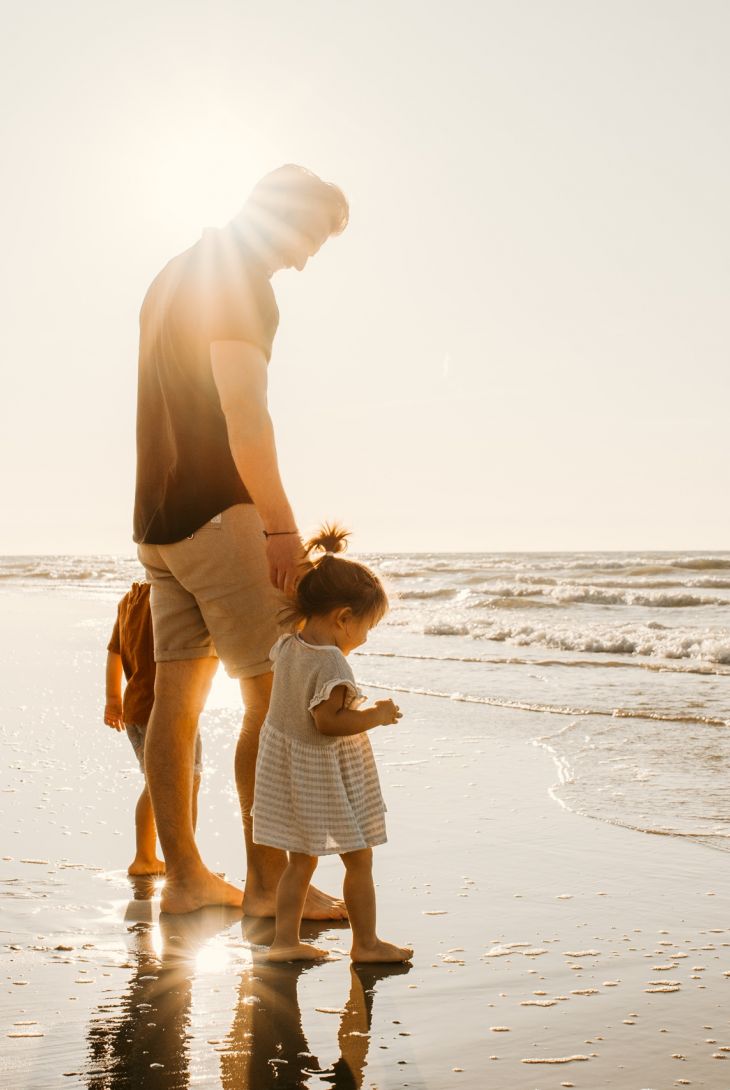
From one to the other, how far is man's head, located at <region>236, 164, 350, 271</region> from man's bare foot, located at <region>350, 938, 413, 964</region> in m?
1.67

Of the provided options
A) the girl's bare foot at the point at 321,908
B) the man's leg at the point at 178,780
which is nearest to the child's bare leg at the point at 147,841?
the man's leg at the point at 178,780

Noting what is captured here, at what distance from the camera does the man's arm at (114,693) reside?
3889 mm

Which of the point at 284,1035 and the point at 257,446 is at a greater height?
the point at 257,446

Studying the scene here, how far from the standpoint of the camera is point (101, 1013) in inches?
84.7

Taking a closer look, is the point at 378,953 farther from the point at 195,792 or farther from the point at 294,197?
the point at 294,197

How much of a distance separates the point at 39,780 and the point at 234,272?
244 centimetres

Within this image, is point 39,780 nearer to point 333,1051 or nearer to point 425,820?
point 425,820

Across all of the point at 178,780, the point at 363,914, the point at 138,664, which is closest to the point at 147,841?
the point at 178,780

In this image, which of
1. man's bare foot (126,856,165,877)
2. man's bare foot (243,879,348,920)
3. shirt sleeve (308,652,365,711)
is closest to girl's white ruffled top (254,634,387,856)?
shirt sleeve (308,652,365,711)

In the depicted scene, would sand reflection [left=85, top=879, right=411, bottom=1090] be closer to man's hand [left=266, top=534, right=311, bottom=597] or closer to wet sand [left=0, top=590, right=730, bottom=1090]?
wet sand [left=0, top=590, right=730, bottom=1090]

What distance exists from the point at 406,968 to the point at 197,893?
0.71m

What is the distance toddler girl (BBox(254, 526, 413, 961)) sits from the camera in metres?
2.54

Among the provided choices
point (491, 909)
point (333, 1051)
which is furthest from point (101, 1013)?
point (491, 909)

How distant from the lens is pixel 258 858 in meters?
2.92
